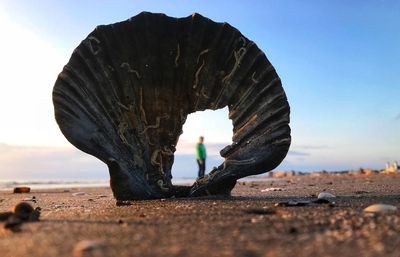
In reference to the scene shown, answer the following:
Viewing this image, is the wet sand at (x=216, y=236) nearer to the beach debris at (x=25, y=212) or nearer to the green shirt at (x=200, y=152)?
the beach debris at (x=25, y=212)

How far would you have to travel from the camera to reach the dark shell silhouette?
460 centimetres

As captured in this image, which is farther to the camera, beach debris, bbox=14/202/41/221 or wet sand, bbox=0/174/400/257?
beach debris, bbox=14/202/41/221

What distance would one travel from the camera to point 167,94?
17.0 ft

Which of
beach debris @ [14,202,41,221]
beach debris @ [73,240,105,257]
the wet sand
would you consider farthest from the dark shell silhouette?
beach debris @ [73,240,105,257]

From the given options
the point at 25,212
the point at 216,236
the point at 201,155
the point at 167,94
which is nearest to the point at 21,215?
the point at 25,212

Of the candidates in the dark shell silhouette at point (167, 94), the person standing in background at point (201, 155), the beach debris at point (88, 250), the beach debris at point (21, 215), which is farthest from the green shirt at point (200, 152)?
the beach debris at point (88, 250)

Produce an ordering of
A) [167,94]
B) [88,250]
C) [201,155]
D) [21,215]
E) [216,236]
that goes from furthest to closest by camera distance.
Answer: [201,155], [167,94], [21,215], [216,236], [88,250]

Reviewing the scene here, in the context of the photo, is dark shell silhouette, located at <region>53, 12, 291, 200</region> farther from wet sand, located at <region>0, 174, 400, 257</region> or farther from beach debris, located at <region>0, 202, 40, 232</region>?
wet sand, located at <region>0, 174, 400, 257</region>

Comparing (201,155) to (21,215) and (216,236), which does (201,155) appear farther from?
(216,236)

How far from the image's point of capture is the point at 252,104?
504cm

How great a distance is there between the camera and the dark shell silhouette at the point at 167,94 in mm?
4602

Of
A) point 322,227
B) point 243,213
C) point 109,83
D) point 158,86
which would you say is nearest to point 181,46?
point 158,86

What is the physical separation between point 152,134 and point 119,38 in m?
1.18

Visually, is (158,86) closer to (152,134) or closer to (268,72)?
(152,134)
